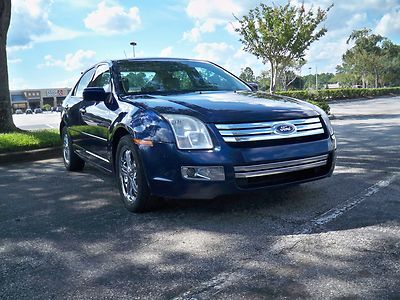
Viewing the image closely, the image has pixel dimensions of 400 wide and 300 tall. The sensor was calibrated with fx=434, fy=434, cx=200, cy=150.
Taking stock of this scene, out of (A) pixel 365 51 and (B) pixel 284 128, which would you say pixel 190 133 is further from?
(A) pixel 365 51

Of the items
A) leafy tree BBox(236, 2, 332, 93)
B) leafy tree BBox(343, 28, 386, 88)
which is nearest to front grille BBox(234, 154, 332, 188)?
leafy tree BBox(236, 2, 332, 93)

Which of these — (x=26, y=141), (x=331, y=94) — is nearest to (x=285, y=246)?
(x=26, y=141)

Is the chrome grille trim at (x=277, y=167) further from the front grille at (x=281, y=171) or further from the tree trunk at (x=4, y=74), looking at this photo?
the tree trunk at (x=4, y=74)

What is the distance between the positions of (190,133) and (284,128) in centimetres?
82

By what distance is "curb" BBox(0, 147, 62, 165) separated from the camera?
7699mm

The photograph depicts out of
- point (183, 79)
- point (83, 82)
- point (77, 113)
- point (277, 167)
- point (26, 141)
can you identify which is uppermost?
point (83, 82)

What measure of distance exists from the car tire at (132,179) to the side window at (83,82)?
6.43 feet

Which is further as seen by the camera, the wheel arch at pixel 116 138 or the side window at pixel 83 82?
the side window at pixel 83 82

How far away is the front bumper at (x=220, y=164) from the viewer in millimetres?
3525

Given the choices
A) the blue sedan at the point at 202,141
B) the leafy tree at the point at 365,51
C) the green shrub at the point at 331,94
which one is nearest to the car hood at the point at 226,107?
the blue sedan at the point at 202,141

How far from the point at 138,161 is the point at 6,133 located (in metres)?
6.60

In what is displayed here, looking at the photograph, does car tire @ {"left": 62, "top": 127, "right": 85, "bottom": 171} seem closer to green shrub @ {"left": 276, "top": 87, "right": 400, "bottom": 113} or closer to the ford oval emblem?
the ford oval emblem

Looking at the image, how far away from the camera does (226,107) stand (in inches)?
149

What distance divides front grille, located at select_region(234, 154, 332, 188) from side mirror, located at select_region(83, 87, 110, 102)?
1.89m
